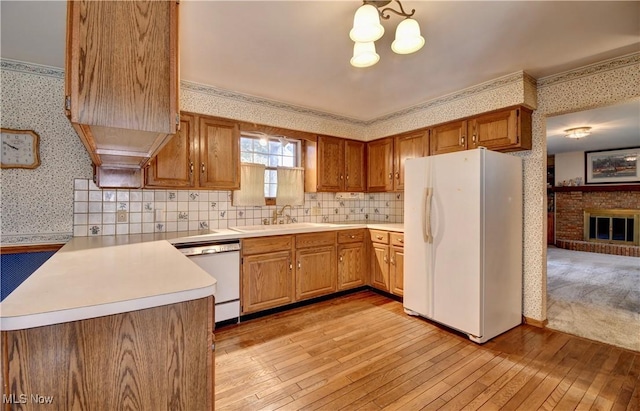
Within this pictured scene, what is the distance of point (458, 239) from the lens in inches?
102

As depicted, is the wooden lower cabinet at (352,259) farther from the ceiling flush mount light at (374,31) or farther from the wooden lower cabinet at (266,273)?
the ceiling flush mount light at (374,31)

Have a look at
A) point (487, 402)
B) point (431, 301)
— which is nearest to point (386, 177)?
point (431, 301)

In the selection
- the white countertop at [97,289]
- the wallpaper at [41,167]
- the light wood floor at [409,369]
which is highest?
the wallpaper at [41,167]

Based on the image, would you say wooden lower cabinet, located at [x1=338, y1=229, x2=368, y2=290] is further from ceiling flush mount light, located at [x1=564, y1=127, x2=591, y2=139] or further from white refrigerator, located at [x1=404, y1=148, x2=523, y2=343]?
ceiling flush mount light, located at [x1=564, y1=127, x2=591, y2=139]

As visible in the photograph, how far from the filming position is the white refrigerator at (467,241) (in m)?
2.47

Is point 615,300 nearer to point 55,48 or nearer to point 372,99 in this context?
point 372,99

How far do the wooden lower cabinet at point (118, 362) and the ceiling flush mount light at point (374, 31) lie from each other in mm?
1586

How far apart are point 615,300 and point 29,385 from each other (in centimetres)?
518

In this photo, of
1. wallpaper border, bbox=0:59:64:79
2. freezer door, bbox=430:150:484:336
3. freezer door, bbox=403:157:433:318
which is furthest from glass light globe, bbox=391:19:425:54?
wallpaper border, bbox=0:59:64:79

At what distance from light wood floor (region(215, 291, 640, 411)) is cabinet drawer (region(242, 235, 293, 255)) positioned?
0.71 m

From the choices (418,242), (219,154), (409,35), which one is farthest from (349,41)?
(418,242)

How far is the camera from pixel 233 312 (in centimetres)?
280

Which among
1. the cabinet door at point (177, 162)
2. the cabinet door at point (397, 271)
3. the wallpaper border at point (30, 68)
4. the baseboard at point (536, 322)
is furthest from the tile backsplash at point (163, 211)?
the baseboard at point (536, 322)

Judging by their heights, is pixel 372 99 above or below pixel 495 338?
above
